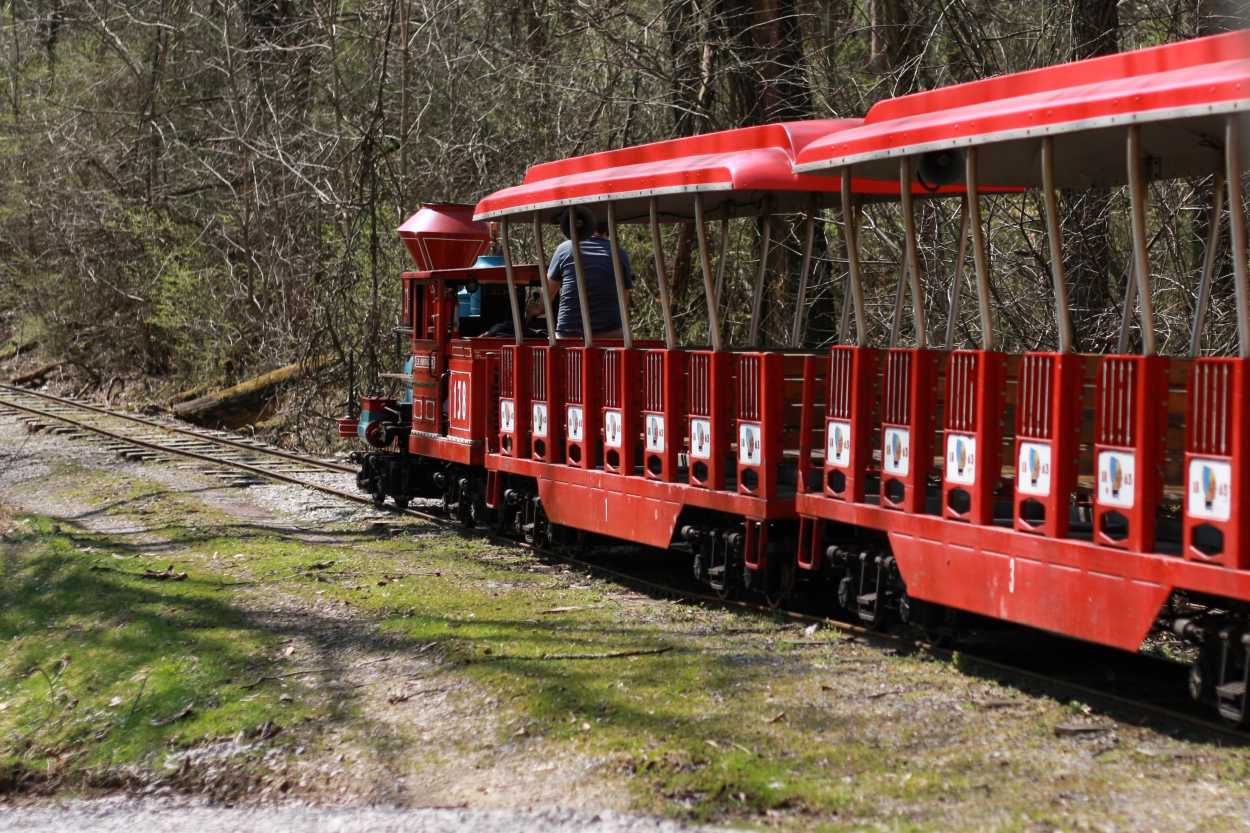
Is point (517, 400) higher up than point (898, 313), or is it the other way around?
point (898, 313)

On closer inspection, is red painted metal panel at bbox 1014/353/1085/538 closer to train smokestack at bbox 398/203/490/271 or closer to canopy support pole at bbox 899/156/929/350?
canopy support pole at bbox 899/156/929/350

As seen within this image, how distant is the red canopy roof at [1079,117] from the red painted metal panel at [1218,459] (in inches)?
41.8

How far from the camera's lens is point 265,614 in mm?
8891

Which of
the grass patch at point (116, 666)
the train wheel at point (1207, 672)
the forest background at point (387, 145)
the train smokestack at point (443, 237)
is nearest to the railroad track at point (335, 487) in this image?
the train wheel at point (1207, 672)

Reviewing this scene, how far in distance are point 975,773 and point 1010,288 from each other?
24.8ft

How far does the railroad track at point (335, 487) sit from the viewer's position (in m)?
6.55

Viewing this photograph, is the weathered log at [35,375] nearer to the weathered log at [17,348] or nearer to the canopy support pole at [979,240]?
the weathered log at [17,348]

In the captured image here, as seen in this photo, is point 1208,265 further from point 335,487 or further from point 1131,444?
point 335,487

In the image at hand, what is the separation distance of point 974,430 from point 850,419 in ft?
3.28

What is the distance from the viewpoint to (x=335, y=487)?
14875 mm

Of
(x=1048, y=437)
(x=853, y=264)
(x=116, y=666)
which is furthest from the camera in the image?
(x=116, y=666)

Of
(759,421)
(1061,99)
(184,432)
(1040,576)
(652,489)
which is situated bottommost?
(184,432)

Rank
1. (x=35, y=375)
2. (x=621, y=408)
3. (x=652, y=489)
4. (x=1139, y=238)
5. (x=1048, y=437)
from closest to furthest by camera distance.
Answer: (x=1139, y=238)
(x=1048, y=437)
(x=652, y=489)
(x=621, y=408)
(x=35, y=375)

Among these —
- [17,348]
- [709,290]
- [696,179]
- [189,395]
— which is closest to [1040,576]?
[709,290]
